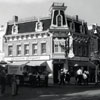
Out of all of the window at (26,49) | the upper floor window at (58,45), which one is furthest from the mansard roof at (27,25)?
the upper floor window at (58,45)

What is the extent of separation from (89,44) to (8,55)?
12662mm

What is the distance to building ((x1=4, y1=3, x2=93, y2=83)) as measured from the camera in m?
38.1

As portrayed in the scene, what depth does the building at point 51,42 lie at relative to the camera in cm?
3809

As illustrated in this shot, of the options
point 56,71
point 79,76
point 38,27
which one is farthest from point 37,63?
point 79,76

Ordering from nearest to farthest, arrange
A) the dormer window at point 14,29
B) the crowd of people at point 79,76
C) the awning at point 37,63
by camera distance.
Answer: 1. the crowd of people at point 79,76
2. the awning at point 37,63
3. the dormer window at point 14,29

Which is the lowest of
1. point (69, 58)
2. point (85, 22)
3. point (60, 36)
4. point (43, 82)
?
point (43, 82)

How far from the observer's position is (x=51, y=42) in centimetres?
3812

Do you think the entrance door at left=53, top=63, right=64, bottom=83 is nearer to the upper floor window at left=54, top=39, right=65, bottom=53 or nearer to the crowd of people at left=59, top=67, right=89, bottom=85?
the upper floor window at left=54, top=39, right=65, bottom=53

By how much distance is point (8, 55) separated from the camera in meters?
41.9

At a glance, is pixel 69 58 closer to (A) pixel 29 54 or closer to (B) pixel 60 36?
(B) pixel 60 36

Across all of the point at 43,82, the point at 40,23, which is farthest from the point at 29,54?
the point at 43,82

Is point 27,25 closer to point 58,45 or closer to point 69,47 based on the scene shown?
point 58,45

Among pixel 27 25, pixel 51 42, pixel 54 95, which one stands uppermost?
pixel 27 25

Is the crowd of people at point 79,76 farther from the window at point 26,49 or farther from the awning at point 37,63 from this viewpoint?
the window at point 26,49
